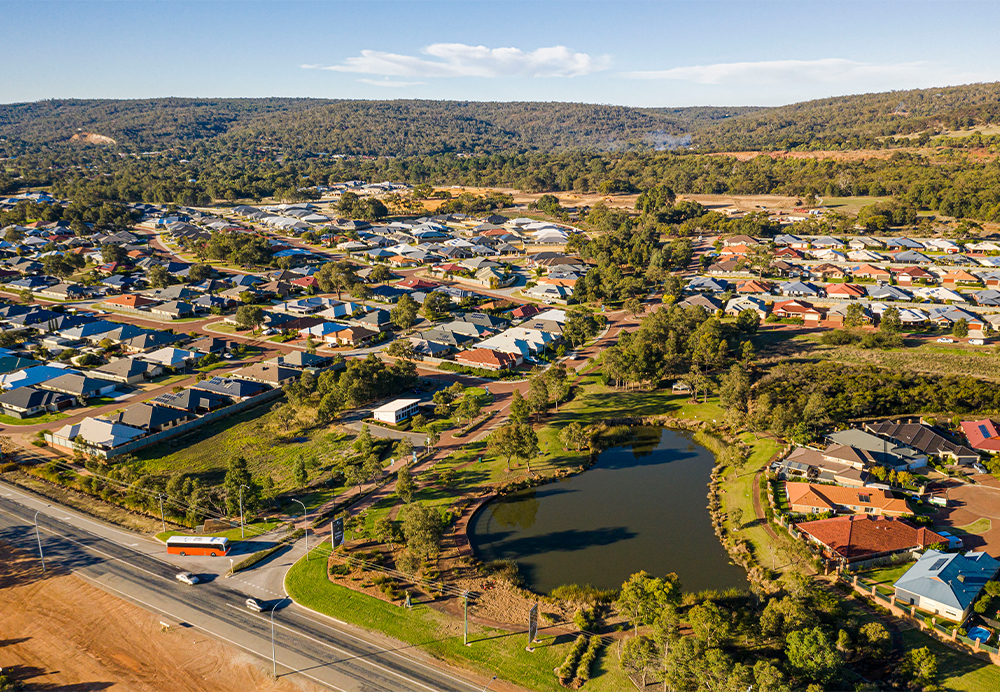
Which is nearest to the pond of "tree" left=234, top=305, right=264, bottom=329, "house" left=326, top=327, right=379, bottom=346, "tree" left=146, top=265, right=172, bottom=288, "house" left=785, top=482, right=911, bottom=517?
"house" left=785, top=482, right=911, bottom=517

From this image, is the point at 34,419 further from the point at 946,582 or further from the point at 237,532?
the point at 946,582

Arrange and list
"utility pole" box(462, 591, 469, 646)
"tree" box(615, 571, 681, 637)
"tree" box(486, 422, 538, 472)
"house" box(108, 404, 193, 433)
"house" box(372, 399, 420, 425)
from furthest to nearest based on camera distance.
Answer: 1. "house" box(372, 399, 420, 425)
2. "house" box(108, 404, 193, 433)
3. "tree" box(486, 422, 538, 472)
4. "utility pole" box(462, 591, 469, 646)
5. "tree" box(615, 571, 681, 637)

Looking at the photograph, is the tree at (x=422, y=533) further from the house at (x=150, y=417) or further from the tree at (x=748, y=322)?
the tree at (x=748, y=322)

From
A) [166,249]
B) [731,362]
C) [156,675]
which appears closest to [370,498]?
[156,675]

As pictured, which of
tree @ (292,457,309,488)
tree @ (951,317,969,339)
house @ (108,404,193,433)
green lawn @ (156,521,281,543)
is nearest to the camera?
green lawn @ (156,521,281,543)

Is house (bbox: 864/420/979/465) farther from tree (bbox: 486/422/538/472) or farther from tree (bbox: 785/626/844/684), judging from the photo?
tree (bbox: 486/422/538/472)

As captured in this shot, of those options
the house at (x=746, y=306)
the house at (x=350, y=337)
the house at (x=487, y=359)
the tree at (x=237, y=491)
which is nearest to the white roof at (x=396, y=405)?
the house at (x=487, y=359)
